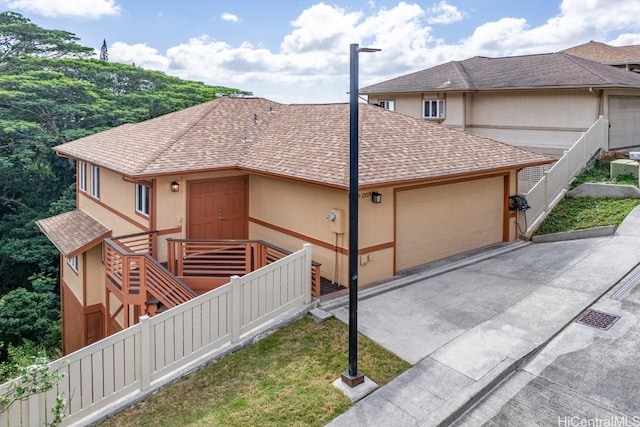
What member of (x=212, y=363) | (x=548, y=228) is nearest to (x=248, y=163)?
(x=212, y=363)

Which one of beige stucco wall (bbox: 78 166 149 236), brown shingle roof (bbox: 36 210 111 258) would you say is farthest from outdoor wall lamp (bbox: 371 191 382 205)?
brown shingle roof (bbox: 36 210 111 258)

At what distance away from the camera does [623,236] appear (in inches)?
474

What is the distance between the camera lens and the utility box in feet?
50.9

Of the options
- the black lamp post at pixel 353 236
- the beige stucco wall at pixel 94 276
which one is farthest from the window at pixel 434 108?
the black lamp post at pixel 353 236

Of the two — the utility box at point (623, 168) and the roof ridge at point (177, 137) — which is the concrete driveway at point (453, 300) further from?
the roof ridge at point (177, 137)

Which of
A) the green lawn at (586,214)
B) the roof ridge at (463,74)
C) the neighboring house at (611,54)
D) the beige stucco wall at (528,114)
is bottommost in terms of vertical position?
the green lawn at (586,214)

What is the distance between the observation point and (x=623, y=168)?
51.2 feet

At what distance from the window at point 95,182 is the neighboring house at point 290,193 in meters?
0.10

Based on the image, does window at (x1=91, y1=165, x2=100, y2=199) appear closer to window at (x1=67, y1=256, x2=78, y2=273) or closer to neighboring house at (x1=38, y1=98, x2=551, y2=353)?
neighboring house at (x1=38, y1=98, x2=551, y2=353)

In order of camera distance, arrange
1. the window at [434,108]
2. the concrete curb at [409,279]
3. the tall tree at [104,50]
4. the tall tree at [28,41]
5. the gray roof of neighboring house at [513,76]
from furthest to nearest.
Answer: the tall tree at [104,50] < the tall tree at [28,41] < the window at [434,108] < the gray roof of neighboring house at [513,76] < the concrete curb at [409,279]

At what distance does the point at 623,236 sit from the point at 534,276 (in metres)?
3.62

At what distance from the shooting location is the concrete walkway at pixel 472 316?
616 centimetres

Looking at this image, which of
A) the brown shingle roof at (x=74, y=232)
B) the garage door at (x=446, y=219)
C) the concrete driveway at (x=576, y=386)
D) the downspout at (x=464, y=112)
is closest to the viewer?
the concrete driveway at (x=576, y=386)

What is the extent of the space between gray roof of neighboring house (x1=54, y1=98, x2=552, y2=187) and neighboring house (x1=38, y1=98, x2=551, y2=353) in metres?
0.05
